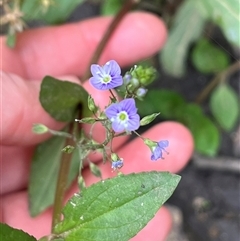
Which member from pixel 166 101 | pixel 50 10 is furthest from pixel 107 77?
pixel 166 101

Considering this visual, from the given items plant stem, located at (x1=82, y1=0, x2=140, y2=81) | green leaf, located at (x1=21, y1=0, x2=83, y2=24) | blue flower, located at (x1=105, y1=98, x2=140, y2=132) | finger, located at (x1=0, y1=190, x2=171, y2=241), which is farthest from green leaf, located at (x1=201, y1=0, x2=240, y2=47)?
blue flower, located at (x1=105, y1=98, x2=140, y2=132)

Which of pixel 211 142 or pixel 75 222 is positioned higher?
pixel 75 222

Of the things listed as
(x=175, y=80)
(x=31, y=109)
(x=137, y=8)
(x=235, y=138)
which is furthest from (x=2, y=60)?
(x=235, y=138)

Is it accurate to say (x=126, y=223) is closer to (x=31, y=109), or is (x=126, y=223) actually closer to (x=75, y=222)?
(x=75, y=222)

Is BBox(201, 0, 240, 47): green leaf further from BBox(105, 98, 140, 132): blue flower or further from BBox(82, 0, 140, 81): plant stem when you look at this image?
BBox(105, 98, 140, 132): blue flower

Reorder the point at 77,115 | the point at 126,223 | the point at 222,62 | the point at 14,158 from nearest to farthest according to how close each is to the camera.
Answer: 1. the point at 126,223
2. the point at 77,115
3. the point at 14,158
4. the point at 222,62

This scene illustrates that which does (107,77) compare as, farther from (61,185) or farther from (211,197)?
(211,197)
